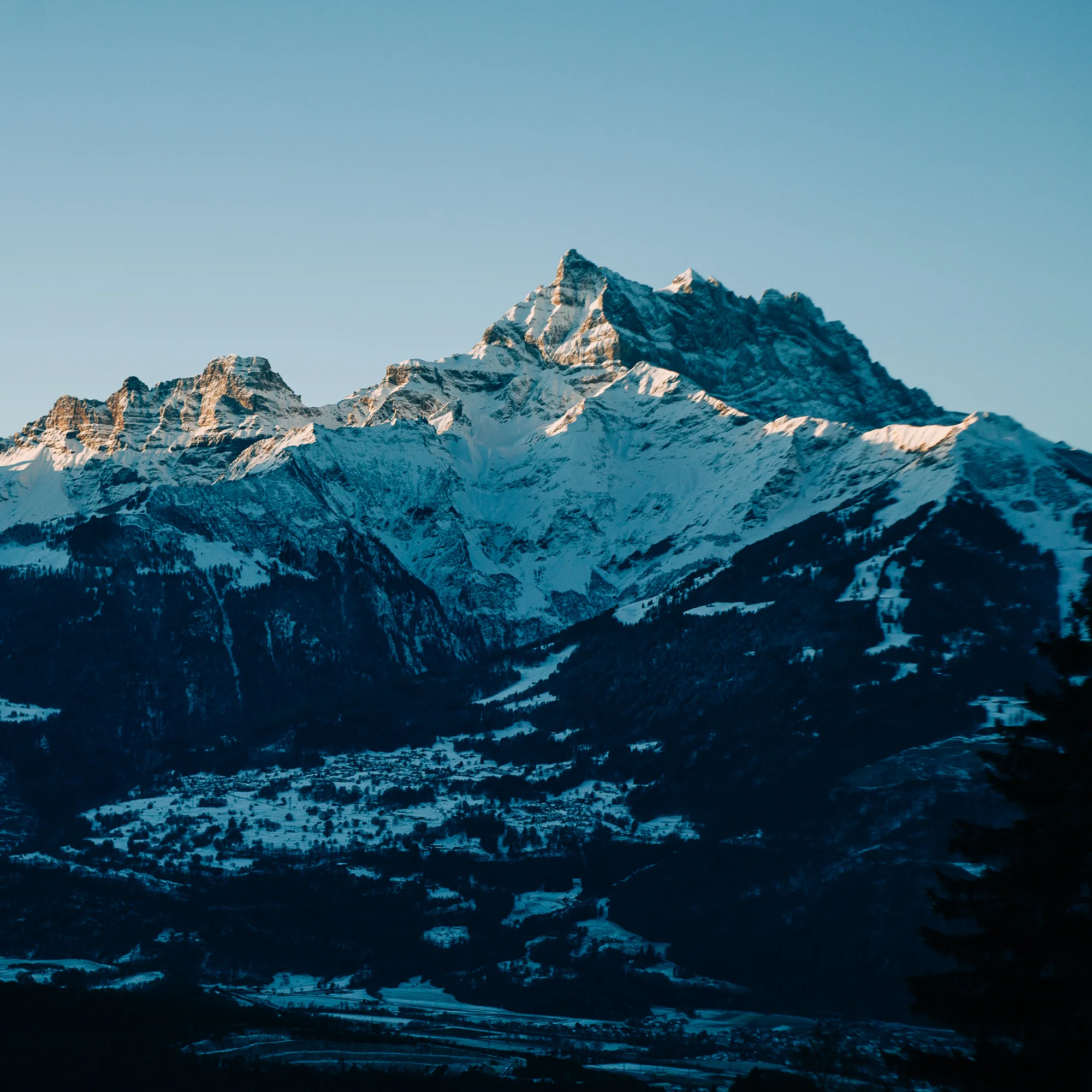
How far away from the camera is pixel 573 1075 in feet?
593

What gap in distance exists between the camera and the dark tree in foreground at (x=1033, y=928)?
188ft

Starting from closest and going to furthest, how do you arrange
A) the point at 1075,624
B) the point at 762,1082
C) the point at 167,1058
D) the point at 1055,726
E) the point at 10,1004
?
1. the point at 1055,726
2. the point at 1075,624
3. the point at 762,1082
4. the point at 167,1058
5. the point at 10,1004

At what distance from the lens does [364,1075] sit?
173 m

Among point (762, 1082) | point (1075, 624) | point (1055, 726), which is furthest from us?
point (762, 1082)

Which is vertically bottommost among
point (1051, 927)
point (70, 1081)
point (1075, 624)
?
point (70, 1081)

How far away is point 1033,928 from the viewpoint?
193 feet

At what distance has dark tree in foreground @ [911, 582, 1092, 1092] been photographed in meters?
57.3

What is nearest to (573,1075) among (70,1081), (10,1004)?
(70,1081)


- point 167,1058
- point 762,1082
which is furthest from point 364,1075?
point 762,1082

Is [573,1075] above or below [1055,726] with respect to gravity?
below

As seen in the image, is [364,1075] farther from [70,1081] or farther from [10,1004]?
[10,1004]

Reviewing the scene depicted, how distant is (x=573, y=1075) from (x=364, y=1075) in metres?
24.3

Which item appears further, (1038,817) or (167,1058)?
(167,1058)

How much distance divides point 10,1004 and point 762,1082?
92.1 m
